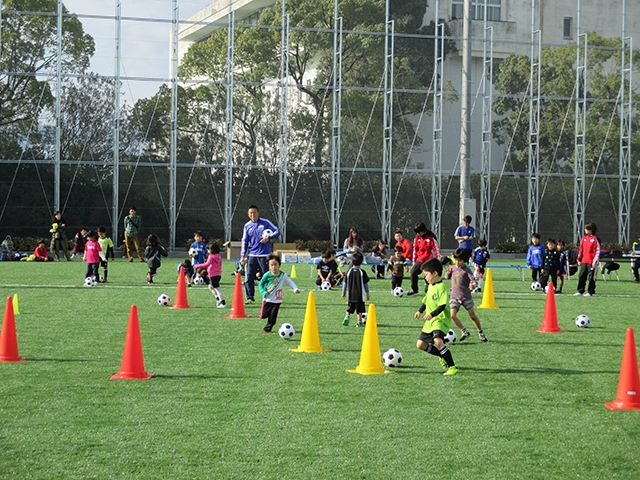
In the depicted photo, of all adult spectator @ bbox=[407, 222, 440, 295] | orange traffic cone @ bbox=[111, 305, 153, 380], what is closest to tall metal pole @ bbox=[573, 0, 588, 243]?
adult spectator @ bbox=[407, 222, 440, 295]

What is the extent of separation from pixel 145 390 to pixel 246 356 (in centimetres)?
241

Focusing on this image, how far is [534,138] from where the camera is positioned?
4331cm

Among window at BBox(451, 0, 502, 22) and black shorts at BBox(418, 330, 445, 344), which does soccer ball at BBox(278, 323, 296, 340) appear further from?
window at BBox(451, 0, 502, 22)

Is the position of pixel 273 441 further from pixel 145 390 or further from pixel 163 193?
pixel 163 193

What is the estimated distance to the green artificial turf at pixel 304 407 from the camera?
6652mm

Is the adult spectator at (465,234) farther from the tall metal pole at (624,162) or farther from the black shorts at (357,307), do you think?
the tall metal pole at (624,162)

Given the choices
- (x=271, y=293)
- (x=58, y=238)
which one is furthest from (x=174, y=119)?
(x=271, y=293)

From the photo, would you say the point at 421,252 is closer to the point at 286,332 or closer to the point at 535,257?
the point at 535,257

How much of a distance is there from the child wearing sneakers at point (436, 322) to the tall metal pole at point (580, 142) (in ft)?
106

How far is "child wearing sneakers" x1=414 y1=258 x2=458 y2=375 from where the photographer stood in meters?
10.2

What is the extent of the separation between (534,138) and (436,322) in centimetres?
3454

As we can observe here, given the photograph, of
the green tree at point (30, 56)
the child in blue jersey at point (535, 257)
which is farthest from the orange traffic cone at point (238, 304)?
the green tree at point (30, 56)

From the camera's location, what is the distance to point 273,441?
23.8ft

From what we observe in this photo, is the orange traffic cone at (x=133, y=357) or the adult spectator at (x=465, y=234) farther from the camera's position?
the adult spectator at (x=465, y=234)
